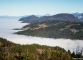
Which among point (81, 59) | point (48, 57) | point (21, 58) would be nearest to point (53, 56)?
point (48, 57)

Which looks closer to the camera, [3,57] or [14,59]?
[14,59]

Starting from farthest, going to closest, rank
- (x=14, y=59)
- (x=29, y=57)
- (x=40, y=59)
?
1. (x=40, y=59)
2. (x=29, y=57)
3. (x=14, y=59)

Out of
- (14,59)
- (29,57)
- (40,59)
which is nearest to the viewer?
(14,59)

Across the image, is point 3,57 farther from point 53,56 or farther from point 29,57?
point 53,56

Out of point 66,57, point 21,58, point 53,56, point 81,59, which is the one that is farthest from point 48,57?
point 21,58

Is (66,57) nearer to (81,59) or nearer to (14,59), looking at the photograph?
(81,59)

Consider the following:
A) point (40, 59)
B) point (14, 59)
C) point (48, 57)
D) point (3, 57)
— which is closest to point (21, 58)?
point (14, 59)

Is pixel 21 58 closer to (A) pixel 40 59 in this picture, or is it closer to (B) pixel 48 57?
(A) pixel 40 59
